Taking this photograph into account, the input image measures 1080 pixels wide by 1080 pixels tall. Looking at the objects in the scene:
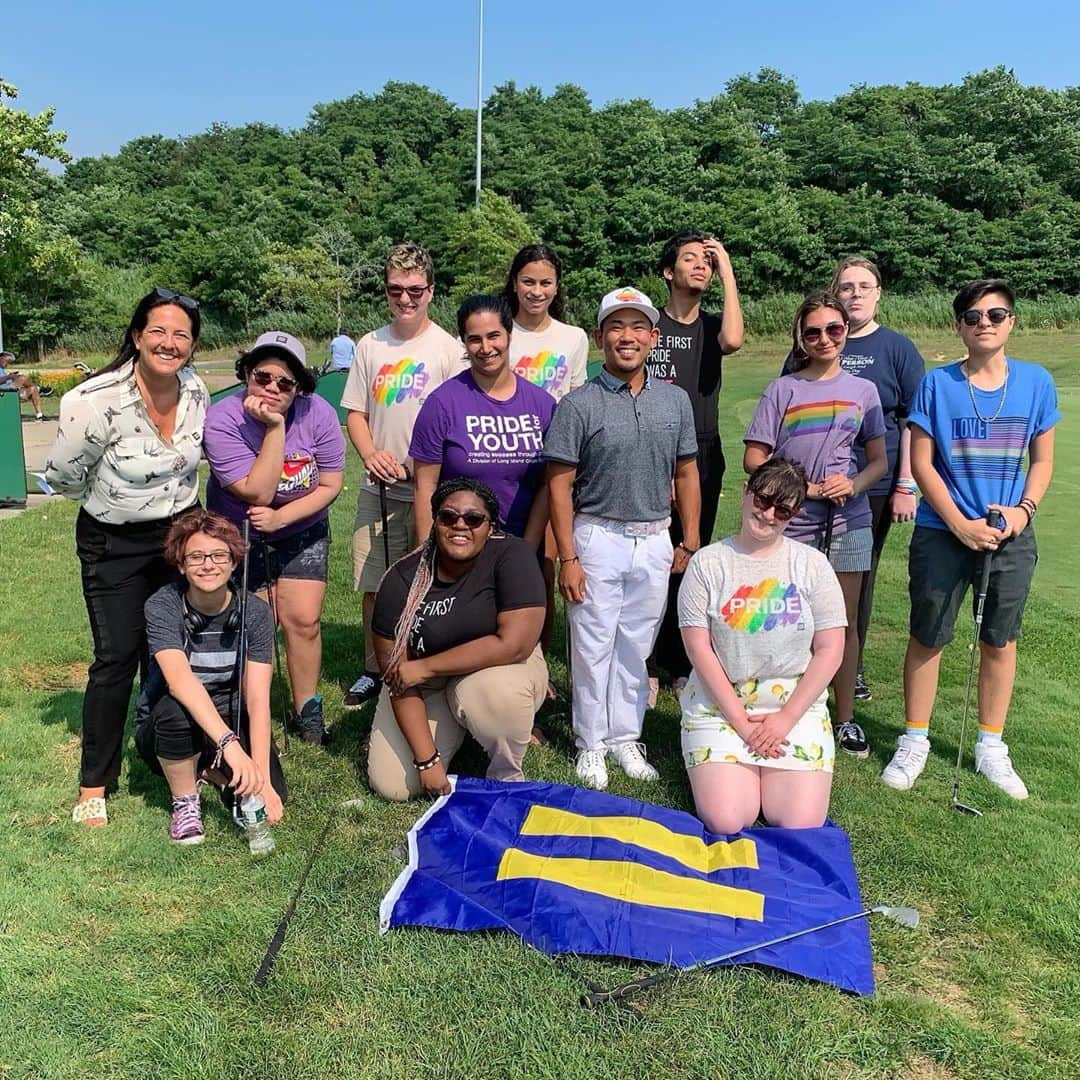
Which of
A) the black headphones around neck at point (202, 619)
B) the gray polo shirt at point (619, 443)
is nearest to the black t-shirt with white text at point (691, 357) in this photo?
the gray polo shirt at point (619, 443)

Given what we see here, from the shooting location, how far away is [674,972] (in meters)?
2.44

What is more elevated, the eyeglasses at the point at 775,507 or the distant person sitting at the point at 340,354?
the distant person sitting at the point at 340,354

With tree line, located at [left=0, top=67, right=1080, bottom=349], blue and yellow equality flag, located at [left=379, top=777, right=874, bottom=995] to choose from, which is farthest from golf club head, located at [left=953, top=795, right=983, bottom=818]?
tree line, located at [left=0, top=67, right=1080, bottom=349]

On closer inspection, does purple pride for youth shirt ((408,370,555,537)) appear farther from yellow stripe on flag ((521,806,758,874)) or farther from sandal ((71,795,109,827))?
sandal ((71,795,109,827))

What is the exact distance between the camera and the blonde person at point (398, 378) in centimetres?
405

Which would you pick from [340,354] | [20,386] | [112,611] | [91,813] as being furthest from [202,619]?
[340,354]

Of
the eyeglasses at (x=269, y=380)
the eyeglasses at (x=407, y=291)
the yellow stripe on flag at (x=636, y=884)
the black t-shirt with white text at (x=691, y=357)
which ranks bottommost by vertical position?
the yellow stripe on flag at (x=636, y=884)

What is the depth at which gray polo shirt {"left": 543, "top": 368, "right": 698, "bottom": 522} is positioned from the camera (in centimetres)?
345

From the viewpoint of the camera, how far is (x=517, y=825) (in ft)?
10.4

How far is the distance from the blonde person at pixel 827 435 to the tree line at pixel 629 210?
1146 inches

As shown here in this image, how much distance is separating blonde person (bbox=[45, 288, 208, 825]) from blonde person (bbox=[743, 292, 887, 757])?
215 centimetres

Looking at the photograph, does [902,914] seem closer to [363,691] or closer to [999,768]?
[999,768]

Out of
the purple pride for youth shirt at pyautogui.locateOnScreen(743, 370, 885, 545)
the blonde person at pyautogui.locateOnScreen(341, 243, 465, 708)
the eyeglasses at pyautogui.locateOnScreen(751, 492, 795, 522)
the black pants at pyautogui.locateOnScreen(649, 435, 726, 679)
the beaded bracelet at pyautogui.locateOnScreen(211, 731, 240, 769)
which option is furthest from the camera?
the black pants at pyautogui.locateOnScreen(649, 435, 726, 679)

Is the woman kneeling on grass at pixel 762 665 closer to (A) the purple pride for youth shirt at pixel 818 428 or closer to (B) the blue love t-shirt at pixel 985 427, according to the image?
(A) the purple pride for youth shirt at pixel 818 428
